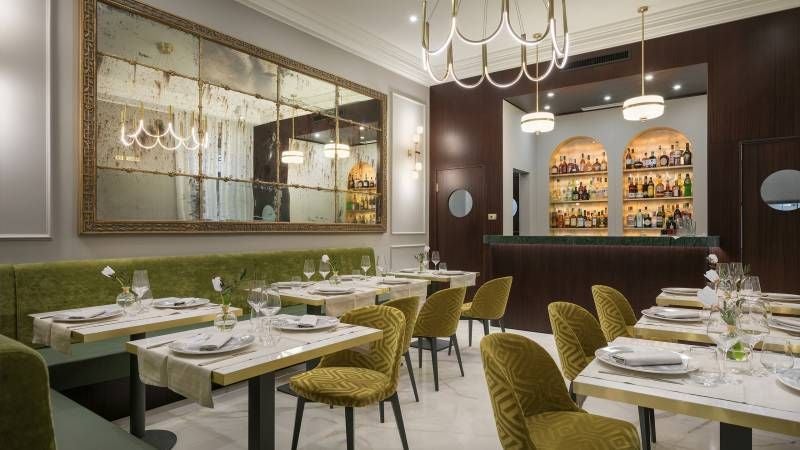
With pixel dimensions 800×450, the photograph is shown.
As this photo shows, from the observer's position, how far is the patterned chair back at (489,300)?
14.3ft

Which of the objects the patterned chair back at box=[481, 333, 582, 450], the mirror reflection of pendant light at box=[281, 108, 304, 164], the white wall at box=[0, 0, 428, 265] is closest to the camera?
the patterned chair back at box=[481, 333, 582, 450]

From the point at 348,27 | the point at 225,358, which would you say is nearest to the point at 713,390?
the point at 225,358

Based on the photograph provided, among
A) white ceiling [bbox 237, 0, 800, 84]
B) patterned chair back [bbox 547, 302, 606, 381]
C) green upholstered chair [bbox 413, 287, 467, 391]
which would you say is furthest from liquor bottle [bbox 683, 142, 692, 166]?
patterned chair back [bbox 547, 302, 606, 381]

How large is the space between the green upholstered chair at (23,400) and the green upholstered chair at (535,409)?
1172 mm

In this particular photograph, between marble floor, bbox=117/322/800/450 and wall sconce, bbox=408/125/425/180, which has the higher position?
wall sconce, bbox=408/125/425/180

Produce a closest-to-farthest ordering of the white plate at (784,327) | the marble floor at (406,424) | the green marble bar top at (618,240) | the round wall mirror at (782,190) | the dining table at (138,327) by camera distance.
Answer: the white plate at (784,327)
the dining table at (138,327)
the marble floor at (406,424)
the green marble bar top at (618,240)
the round wall mirror at (782,190)

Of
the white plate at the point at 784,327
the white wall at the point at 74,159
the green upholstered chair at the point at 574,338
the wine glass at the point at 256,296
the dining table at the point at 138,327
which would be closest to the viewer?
the wine glass at the point at 256,296

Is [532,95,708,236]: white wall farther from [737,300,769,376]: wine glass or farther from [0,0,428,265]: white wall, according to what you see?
[737,300,769,376]: wine glass

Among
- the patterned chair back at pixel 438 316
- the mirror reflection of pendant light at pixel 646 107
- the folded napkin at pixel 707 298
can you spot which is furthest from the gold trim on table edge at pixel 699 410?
the mirror reflection of pendant light at pixel 646 107

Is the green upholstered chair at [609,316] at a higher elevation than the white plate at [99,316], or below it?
below

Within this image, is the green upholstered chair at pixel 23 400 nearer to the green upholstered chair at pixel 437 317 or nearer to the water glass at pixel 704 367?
the water glass at pixel 704 367

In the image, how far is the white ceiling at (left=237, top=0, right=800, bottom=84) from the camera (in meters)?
5.09

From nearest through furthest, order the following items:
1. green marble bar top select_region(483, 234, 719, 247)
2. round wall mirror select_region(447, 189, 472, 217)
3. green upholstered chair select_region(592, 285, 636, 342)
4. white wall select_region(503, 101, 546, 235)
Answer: green upholstered chair select_region(592, 285, 636, 342), green marble bar top select_region(483, 234, 719, 247), white wall select_region(503, 101, 546, 235), round wall mirror select_region(447, 189, 472, 217)

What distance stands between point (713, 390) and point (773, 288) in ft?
15.0
